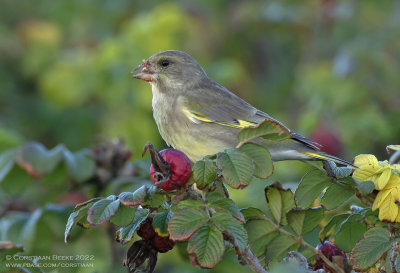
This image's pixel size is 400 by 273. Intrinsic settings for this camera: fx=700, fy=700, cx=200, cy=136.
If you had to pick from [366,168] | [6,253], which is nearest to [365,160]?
[366,168]

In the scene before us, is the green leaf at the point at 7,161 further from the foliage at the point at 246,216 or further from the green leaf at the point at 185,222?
the green leaf at the point at 185,222

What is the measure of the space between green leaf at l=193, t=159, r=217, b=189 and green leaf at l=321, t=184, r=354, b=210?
44cm

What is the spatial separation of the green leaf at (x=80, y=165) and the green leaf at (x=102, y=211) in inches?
55.8

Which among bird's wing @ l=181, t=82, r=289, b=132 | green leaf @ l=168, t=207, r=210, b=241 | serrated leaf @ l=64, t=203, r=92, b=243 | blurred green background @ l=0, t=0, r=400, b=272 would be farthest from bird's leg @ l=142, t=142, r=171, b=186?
blurred green background @ l=0, t=0, r=400, b=272

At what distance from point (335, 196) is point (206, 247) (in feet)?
1.82

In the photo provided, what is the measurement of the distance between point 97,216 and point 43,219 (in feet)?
5.04

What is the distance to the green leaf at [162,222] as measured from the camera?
7.09ft

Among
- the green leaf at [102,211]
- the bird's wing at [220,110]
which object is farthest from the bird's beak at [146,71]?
the green leaf at [102,211]

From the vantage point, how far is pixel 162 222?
2.18m

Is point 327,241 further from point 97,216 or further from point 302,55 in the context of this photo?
point 302,55

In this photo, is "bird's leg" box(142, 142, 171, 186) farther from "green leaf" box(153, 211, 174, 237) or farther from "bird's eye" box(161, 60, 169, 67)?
"bird's eye" box(161, 60, 169, 67)

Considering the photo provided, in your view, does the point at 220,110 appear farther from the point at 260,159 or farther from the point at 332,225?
the point at 260,159

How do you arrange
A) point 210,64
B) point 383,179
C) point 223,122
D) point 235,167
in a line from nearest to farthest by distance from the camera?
point 235,167, point 383,179, point 223,122, point 210,64

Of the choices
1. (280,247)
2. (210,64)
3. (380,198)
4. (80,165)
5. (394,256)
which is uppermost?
(380,198)
